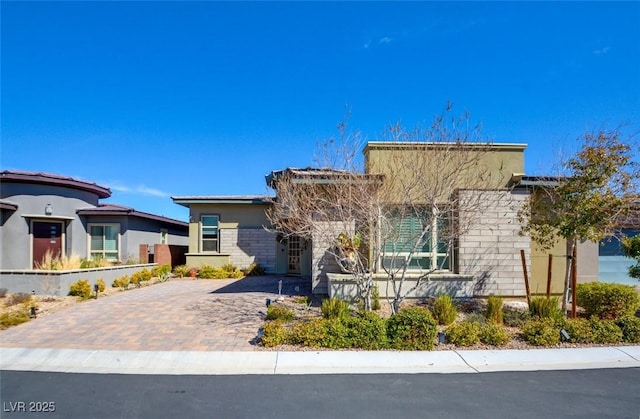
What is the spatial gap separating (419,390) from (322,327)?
7.54 feet

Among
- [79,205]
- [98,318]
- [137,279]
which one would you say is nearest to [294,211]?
[98,318]

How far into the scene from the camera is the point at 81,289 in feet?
40.8

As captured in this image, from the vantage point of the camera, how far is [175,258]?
70.2 feet

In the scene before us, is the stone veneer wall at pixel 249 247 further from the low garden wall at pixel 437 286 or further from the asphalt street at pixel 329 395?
the asphalt street at pixel 329 395

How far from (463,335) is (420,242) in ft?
9.53

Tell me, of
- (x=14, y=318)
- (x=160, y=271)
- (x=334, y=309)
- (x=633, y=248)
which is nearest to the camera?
(x=334, y=309)

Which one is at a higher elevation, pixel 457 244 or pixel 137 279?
pixel 457 244

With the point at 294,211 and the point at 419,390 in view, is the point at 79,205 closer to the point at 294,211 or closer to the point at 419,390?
the point at 294,211

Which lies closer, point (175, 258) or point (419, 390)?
point (419, 390)

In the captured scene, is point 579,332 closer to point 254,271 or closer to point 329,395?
point 329,395

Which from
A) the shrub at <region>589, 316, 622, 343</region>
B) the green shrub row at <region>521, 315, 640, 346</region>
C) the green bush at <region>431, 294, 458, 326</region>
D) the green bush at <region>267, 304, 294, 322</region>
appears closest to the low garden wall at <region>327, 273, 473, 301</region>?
the green bush at <region>431, 294, 458, 326</region>

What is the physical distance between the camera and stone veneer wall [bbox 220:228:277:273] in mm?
19531

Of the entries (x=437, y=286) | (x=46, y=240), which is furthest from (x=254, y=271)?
(x=437, y=286)

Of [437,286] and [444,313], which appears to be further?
[437,286]
